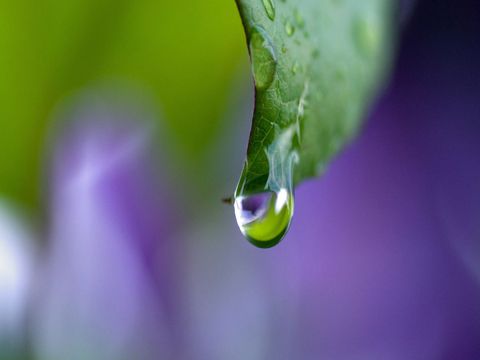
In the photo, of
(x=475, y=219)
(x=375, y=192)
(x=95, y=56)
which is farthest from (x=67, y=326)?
(x=475, y=219)

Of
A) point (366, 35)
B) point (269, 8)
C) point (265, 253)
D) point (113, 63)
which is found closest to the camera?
point (269, 8)

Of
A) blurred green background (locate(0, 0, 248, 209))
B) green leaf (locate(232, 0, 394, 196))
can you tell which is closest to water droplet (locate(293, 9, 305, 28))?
green leaf (locate(232, 0, 394, 196))

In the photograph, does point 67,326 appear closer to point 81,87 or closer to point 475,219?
point 81,87

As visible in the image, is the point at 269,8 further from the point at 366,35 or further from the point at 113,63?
the point at 113,63

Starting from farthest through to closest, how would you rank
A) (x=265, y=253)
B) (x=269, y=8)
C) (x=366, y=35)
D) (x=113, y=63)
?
(x=265, y=253), (x=113, y=63), (x=366, y=35), (x=269, y=8)

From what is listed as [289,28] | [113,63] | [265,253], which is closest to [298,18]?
[289,28]

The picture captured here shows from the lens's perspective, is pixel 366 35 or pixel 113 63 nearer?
pixel 366 35

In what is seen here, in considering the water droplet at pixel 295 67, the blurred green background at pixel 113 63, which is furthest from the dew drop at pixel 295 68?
the blurred green background at pixel 113 63

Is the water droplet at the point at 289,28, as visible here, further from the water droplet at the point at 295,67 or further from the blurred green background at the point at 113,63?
the blurred green background at the point at 113,63
